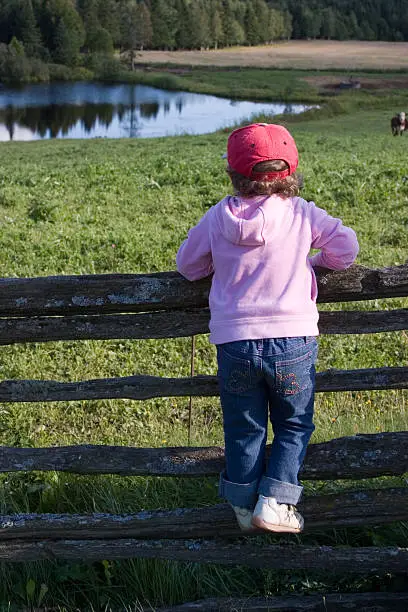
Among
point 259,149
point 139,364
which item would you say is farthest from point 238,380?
point 139,364

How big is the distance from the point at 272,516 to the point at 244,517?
0.18 meters

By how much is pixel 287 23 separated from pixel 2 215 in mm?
147068

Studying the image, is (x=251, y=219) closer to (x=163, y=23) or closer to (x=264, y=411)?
(x=264, y=411)

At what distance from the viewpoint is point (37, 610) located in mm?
3609

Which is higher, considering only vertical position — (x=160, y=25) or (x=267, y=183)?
(x=160, y=25)

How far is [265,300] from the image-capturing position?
3.08 m

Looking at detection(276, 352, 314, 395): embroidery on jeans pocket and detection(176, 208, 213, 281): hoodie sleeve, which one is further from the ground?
detection(176, 208, 213, 281): hoodie sleeve

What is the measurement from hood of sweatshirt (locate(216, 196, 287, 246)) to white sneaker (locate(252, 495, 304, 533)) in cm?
107

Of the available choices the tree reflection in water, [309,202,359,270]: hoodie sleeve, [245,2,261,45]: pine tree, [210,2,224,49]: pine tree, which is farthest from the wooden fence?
[245,2,261,45]: pine tree

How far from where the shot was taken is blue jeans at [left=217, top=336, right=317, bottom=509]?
307cm

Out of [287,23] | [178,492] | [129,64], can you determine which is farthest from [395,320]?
[287,23]

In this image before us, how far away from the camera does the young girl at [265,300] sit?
303cm

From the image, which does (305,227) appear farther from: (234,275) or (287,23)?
(287,23)

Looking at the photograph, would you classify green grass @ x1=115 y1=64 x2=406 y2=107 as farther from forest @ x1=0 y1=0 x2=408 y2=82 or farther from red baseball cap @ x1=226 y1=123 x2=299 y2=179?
red baseball cap @ x1=226 y1=123 x2=299 y2=179
